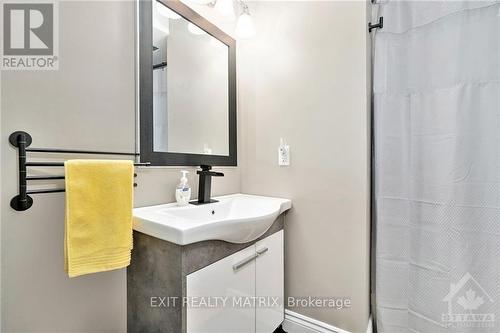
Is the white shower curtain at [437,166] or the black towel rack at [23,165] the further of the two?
the white shower curtain at [437,166]

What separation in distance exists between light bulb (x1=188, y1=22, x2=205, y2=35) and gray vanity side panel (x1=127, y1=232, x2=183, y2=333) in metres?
1.13

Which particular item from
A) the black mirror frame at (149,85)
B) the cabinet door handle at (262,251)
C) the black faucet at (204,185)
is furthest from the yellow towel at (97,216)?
the cabinet door handle at (262,251)

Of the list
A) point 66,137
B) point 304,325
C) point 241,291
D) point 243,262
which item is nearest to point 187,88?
point 66,137

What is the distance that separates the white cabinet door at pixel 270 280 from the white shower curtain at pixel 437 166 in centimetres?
51

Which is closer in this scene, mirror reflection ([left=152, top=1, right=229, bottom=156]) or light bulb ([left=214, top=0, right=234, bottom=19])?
mirror reflection ([left=152, top=1, right=229, bottom=156])

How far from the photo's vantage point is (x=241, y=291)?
0.99m

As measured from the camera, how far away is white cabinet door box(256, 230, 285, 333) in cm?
111

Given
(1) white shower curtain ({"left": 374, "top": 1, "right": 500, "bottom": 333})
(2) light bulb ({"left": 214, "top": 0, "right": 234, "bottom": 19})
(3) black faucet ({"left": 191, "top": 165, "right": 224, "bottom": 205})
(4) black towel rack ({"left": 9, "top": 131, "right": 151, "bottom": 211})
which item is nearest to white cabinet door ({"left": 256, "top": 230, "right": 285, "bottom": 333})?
(3) black faucet ({"left": 191, "top": 165, "right": 224, "bottom": 205})

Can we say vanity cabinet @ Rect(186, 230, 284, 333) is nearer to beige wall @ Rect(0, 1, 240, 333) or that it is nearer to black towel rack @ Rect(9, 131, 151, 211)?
beige wall @ Rect(0, 1, 240, 333)

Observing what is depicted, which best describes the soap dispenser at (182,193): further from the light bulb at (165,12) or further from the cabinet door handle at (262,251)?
the light bulb at (165,12)

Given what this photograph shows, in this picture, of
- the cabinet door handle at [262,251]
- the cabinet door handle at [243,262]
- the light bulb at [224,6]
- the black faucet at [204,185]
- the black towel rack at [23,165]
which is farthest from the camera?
the light bulb at [224,6]

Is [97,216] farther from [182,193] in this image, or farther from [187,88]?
[187,88]

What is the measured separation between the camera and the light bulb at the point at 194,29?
1.32m

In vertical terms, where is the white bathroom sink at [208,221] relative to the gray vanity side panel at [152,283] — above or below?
above
